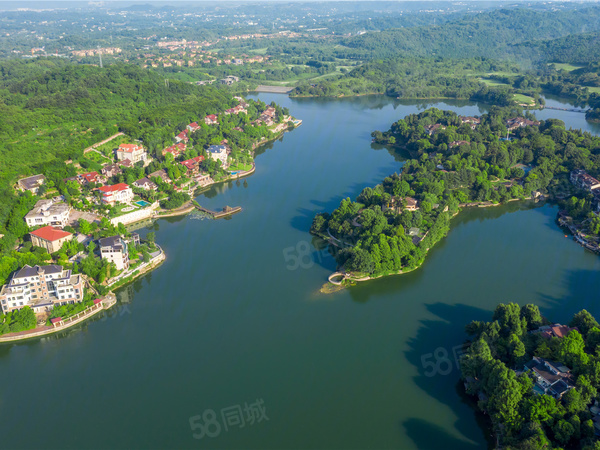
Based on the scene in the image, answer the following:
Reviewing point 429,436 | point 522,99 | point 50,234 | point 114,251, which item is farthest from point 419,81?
point 429,436

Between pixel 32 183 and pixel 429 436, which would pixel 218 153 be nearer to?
pixel 32 183

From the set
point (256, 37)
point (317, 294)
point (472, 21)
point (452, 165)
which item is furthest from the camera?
point (256, 37)

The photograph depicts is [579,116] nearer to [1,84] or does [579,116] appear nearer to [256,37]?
[1,84]

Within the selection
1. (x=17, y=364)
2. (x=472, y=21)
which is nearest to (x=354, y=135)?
(x=17, y=364)

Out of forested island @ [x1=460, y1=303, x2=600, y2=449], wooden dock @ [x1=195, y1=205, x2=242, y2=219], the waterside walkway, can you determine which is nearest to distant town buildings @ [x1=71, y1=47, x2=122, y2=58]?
wooden dock @ [x1=195, y1=205, x2=242, y2=219]

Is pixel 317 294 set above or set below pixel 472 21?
below

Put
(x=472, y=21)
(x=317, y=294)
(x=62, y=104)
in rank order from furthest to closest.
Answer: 1. (x=472, y=21)
2. (x=62, y=104)
3. (x=317, y=294)

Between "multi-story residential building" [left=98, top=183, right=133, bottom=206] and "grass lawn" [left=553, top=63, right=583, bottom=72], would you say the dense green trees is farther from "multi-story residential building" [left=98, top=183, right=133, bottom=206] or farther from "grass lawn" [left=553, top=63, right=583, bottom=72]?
"multi-story residential building" [left=98, top=183, right=133, bottom=206]
